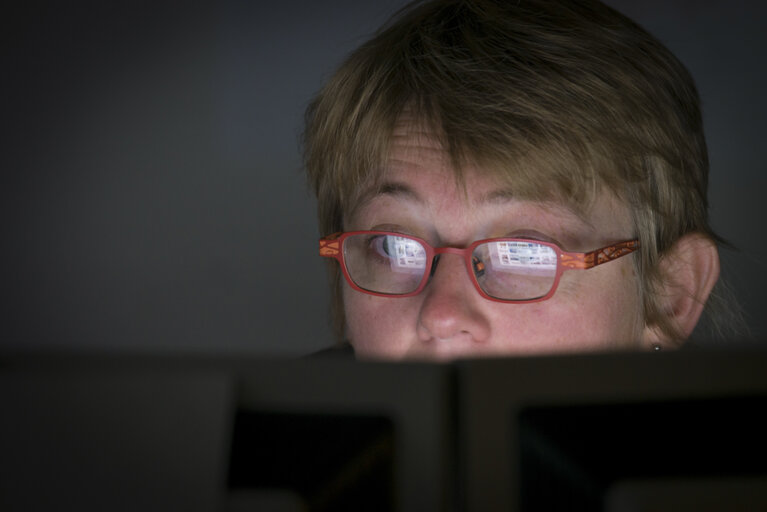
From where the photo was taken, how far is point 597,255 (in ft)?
3.55

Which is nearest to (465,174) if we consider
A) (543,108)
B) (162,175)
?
(543,108)

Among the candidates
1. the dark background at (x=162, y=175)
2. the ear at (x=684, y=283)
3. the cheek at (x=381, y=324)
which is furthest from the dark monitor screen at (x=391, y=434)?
the dark background at (x=162, y=175)

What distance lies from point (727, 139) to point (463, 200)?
186 centimetres

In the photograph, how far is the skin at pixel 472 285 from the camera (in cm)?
104

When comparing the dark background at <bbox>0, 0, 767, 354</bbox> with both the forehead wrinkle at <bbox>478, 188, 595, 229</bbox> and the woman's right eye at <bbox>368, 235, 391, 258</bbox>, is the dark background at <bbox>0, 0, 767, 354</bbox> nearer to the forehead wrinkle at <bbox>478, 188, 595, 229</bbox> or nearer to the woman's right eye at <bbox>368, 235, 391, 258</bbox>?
the woman's right eye at <bbox>368, 235, 391, 258</bbox>

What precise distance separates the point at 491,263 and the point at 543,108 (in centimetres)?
23

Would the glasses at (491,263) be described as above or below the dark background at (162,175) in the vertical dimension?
below

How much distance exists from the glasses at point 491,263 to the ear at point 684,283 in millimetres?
127

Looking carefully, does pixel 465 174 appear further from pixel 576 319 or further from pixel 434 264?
pixel 576 319

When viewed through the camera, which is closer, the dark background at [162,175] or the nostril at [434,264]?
the nostril at [434,264]

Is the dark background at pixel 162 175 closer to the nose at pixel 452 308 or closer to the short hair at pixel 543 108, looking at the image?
the short hair at pixel 543 108

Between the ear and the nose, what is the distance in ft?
1.13

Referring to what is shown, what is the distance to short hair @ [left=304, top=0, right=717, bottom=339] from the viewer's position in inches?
42.3

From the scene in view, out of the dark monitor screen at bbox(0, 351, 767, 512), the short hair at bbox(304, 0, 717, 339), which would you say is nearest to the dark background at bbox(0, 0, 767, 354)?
the short hair at bbox(304, 0, 717, 339)
